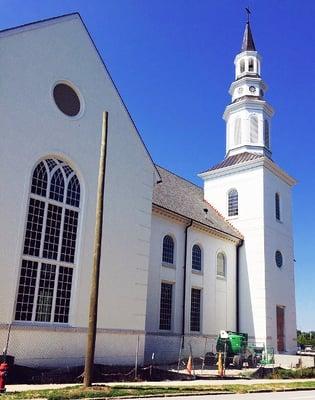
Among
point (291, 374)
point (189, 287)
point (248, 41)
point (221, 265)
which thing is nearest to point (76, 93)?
point (189, 287)

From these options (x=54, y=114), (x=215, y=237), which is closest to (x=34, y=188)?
(x=54, y=114)

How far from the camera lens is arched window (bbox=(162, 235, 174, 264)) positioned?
2579 centimetres

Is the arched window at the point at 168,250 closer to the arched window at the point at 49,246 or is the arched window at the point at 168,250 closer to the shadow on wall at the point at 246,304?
the shadow on wall at the point at 246,304

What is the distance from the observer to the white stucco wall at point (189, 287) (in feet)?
78.7

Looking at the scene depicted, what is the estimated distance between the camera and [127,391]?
40.2 feet

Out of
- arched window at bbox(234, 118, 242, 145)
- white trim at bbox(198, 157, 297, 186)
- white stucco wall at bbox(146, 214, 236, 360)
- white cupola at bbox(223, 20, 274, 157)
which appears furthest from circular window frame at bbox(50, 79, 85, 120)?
arched window at bbox(234, 118, 242, 145)

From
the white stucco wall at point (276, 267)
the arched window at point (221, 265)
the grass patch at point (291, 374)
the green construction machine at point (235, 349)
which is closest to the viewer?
the grass patch at point (291, 374)

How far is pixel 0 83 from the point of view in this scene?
1602 cm

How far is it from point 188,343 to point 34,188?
14168 millimetres

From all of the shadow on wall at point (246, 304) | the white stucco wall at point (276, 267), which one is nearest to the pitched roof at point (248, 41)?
the white stucco wall at point (276, 267)

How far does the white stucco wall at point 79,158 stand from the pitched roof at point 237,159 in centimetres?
1321

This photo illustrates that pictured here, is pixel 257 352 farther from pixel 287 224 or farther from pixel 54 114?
pixel 54 114

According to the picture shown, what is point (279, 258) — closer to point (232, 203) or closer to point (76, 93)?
point (232, 203)

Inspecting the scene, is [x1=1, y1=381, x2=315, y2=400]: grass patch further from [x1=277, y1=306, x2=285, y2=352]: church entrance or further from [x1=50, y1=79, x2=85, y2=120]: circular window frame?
[x1=277, y1=306, x2=285, y2=352]: church entrance
